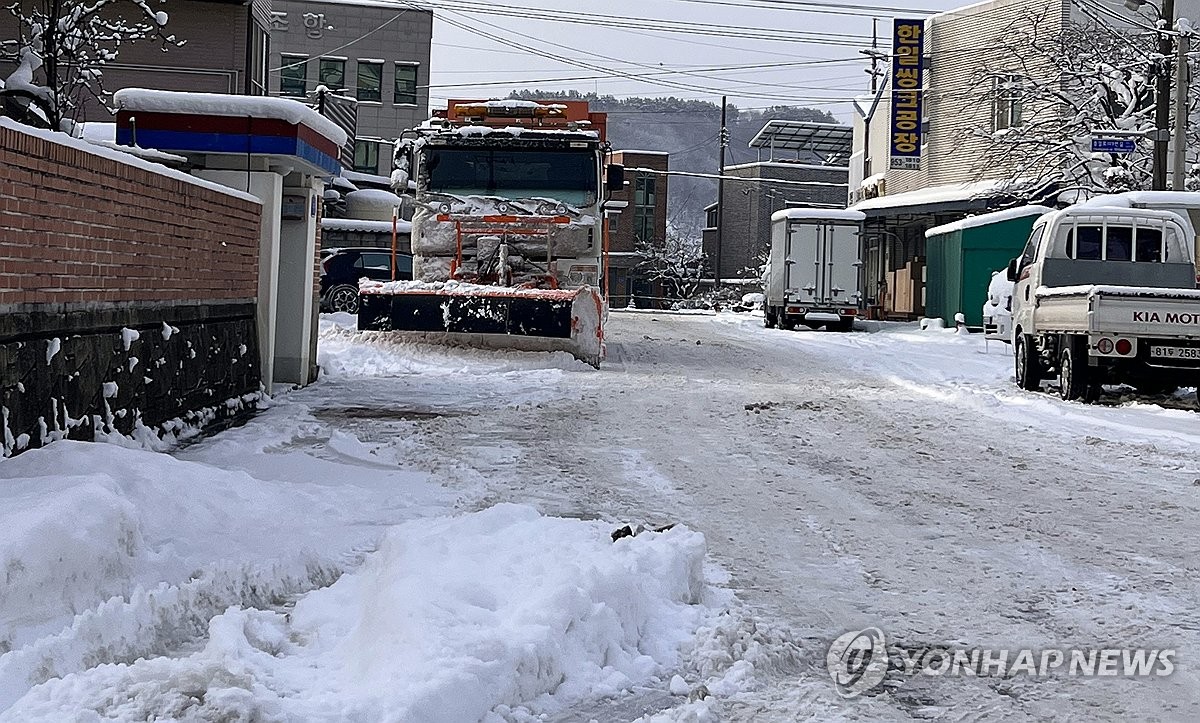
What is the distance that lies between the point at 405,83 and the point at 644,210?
1082 inches

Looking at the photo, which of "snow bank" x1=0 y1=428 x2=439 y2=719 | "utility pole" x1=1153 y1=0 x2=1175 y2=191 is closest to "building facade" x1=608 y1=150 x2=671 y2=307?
"utility pole" x1=1153 y1=0 x2=1175 y2=191

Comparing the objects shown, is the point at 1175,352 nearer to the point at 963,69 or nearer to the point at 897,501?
the point at 897,501

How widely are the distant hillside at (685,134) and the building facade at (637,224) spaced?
45887 mm

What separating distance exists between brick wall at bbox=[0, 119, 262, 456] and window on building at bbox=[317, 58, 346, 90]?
49716 millimetres

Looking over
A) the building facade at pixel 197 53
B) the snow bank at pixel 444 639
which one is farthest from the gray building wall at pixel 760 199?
the snow bank at pixel 444 639

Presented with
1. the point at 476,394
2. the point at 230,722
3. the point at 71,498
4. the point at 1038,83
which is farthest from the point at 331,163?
the point at 1038,83

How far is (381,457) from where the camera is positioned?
9461 millimetres

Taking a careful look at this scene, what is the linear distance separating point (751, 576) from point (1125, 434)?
6973 millimetres

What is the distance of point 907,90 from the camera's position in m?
43.2

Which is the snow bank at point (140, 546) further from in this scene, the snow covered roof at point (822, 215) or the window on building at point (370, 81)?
the window on building at point (370, 81)

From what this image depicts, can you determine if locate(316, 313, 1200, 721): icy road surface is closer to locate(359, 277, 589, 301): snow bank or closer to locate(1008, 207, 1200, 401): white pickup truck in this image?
locate(1008, 207, 1200, 401): white pickup truck

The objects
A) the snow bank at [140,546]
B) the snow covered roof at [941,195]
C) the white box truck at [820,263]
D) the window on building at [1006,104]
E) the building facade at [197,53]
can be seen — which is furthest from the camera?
the snow covered roof at [941,195]

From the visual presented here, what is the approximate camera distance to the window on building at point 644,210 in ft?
279

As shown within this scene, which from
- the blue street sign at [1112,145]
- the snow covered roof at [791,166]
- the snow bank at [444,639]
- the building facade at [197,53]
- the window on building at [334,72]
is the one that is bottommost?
the snow bank at [444,639]
